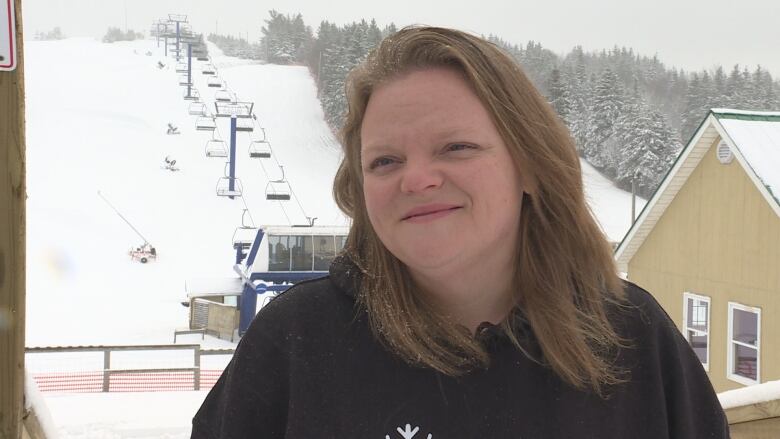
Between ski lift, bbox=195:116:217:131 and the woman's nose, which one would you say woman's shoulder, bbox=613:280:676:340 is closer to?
the woman's nose

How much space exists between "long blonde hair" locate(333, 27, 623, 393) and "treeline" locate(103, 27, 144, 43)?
104 meters

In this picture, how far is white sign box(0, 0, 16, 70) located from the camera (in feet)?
3.90

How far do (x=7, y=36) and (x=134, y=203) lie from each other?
110ft

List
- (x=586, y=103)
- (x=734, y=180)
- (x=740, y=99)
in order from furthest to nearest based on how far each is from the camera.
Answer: (x=586, y=103) → (x=740, y=99) → (x=734, y=180)

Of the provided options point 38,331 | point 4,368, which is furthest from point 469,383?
point 38,331

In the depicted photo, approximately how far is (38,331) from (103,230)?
12.6 m

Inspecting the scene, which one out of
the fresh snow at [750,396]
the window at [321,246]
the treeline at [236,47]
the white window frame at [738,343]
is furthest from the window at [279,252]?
the treeline at [236,47]

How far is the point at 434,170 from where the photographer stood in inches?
44.5

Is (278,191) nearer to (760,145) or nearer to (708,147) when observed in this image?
(708,147)


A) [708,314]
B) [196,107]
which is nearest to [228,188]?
[196,107]

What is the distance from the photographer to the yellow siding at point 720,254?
782 centimetres

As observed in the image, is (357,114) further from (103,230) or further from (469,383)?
(103,230)

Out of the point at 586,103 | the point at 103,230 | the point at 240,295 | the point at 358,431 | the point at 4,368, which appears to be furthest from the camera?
the point at 586,103

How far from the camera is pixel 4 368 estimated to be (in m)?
1.24
